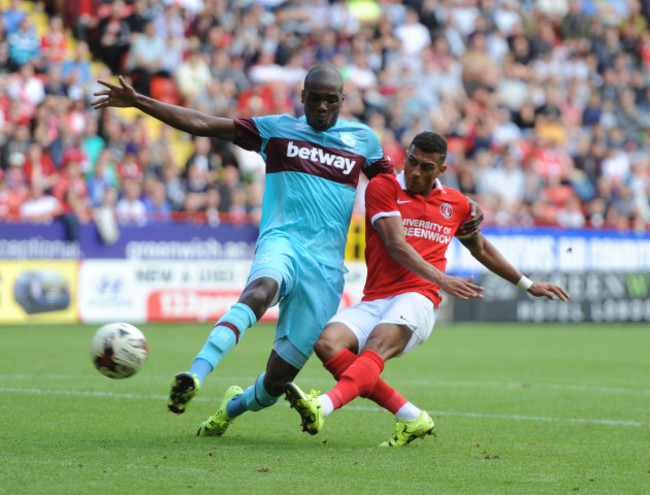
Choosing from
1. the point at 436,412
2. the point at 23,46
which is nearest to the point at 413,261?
the point at 436,412

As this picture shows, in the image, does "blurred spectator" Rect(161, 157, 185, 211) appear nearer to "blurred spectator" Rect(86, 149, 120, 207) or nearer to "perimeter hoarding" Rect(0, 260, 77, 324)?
"blurred spectator" Rect(86, 149, 120, 207)

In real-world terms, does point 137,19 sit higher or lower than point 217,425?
higher

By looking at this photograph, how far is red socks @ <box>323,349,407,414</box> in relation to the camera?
6.82 meters

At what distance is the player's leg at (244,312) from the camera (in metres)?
5.88

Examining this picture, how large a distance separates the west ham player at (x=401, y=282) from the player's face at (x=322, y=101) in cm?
54

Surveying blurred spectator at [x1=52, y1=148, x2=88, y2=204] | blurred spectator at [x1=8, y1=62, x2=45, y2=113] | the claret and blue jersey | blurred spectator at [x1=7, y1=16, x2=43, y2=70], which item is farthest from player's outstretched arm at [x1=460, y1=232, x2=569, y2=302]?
blurred spectator at [x1=7, y1=16, x2=43, y2=70]

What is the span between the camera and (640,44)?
1125 inches

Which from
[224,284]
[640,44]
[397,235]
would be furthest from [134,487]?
[640,44]

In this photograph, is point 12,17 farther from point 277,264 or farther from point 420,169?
point 277,264

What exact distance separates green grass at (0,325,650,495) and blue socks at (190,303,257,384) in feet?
1.80

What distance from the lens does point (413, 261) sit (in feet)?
22.4

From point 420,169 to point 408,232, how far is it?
1.48 feet

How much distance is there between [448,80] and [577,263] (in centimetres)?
566

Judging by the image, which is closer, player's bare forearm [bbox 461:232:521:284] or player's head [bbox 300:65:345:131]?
player's head [bbox 300:65:345:131]
